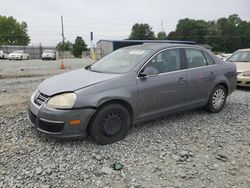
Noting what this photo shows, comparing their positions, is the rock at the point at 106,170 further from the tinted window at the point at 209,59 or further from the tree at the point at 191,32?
the tree at the point at 191,32

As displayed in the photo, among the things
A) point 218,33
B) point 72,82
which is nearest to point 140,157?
point 72,82

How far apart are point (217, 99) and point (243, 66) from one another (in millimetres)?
3771

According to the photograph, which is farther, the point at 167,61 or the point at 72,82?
the point at 167,61

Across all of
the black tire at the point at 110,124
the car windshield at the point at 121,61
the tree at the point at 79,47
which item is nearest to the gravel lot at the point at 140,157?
the black tire at the point at 110,124

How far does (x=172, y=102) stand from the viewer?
4.37 meters

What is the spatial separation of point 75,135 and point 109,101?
0.69 m

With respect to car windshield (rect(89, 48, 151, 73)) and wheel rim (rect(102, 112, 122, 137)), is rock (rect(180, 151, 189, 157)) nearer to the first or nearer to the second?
wheel rim (rect(102, 112, 122, 137))

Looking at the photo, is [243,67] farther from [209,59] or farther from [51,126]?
[51,126]

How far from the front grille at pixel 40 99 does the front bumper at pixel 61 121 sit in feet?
0.32

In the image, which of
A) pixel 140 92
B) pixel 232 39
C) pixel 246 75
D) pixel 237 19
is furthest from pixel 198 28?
pixel 140 92

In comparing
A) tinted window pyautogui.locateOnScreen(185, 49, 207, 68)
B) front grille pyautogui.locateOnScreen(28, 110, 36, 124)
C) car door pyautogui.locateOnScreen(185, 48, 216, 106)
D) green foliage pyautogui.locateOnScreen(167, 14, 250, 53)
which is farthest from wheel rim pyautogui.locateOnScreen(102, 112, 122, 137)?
green foliage pyautogui.locateOnScreen(167, 14, 250, 53)

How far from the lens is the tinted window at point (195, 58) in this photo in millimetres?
4742

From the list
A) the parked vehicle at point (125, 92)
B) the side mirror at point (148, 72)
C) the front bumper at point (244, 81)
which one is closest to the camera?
the parked vehicle at point (125, 92)

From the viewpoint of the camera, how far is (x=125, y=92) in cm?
371
